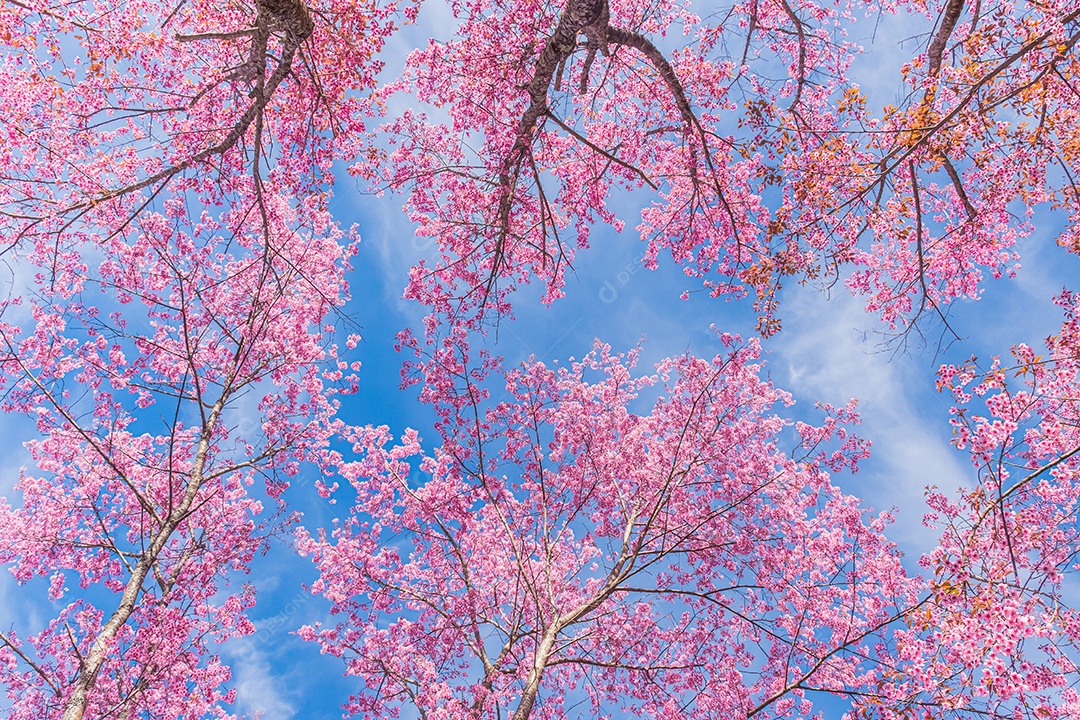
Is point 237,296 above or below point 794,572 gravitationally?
above

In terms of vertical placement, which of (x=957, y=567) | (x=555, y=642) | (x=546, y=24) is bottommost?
(x=957, y=567)

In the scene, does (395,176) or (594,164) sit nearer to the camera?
(395,176)

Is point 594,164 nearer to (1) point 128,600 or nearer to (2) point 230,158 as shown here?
(2) point 230,158

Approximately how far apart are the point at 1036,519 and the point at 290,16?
9287mm

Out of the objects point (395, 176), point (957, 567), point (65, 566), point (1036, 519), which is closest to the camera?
point (957, 567)

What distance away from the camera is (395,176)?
948 cm

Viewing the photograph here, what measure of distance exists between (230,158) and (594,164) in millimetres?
6197

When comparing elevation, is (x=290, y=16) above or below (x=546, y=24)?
below

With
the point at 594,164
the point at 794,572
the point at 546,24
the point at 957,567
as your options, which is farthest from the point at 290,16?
the point at 794,572

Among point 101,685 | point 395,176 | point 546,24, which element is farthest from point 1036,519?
point 101,685

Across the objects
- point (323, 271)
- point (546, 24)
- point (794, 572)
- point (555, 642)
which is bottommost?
point (555, 642)

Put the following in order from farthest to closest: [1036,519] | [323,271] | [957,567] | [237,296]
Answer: [323,271]
[237,296]
[1036,519]
[957,567]

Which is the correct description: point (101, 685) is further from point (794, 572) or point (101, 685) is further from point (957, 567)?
point (794, 572)

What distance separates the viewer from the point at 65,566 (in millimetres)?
10195
